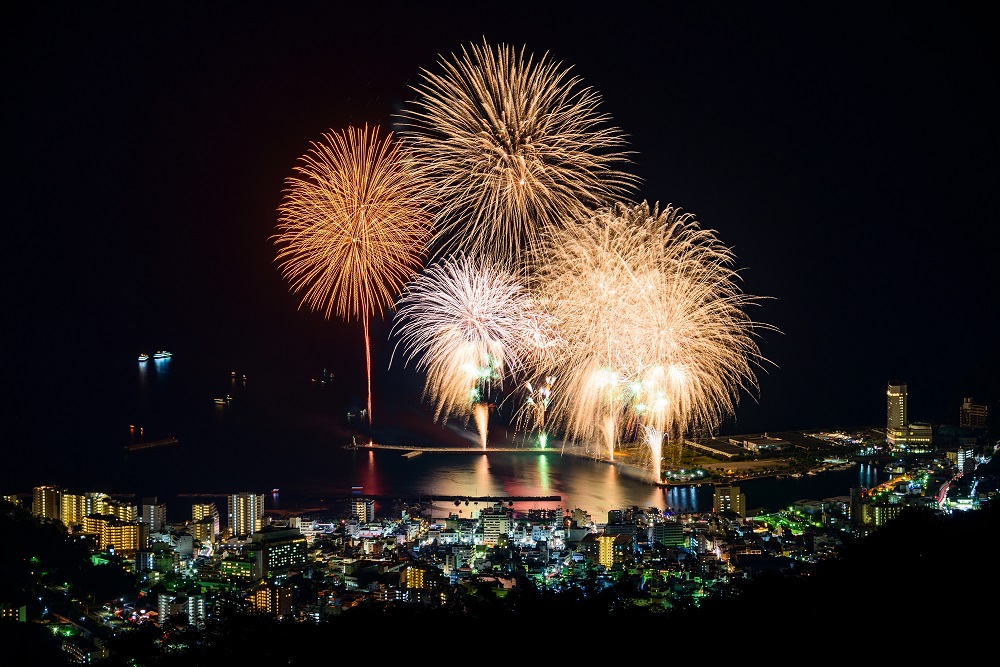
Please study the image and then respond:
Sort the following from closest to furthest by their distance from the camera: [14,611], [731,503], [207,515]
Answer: [14,611] → [207,515] → [731,503]

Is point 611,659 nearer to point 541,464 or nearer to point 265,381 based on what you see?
point 541,464

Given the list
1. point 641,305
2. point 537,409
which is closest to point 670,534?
point 641,305

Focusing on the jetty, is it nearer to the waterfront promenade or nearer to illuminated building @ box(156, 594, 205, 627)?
the waterfront promenade

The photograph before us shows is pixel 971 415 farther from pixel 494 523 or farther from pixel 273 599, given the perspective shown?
pixel 273 599

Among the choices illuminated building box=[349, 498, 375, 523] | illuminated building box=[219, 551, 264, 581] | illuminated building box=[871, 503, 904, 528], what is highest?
illuminated building box=[871, 503, 904, 528]

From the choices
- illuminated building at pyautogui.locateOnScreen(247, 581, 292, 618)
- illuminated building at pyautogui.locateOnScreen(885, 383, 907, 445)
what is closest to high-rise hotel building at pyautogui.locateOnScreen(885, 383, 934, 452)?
illuminated building at pyautogui.locateOnScreen(885, 383, 907, 445)
